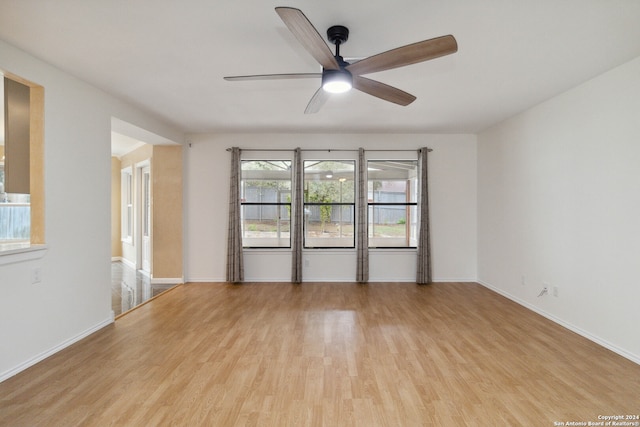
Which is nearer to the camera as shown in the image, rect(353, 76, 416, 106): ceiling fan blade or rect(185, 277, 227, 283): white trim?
rect(353, 76, 416, 106): ceiling fan blade

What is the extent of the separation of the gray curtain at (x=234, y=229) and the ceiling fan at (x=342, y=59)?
119 inches

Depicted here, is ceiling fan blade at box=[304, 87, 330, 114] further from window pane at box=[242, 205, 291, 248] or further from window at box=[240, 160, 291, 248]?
window pane at box=[242, 205, 291, 248]

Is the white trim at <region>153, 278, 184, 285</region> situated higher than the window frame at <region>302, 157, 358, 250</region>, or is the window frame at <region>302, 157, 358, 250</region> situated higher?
the window frame at <region>302, 157, 358, 250</region>

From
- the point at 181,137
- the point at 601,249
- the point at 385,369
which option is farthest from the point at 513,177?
the point at 181,137

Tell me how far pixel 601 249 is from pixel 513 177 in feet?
5.20

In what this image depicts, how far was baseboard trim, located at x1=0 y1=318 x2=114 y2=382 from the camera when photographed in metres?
2.33

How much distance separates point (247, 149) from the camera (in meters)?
5.34

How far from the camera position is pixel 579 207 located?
321 centimetres

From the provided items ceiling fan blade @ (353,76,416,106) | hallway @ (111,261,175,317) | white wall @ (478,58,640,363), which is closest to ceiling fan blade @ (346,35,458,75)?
ceiling fan blade @ (353,76,416,106)

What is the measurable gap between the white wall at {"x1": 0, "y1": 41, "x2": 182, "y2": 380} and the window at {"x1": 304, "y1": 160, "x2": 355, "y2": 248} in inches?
118

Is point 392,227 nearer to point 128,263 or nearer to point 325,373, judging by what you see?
point 325,373

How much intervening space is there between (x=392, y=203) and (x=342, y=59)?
11.9 ft

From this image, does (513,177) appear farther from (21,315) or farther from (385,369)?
(21,315)

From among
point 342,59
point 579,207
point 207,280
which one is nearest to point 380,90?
point 342,59
